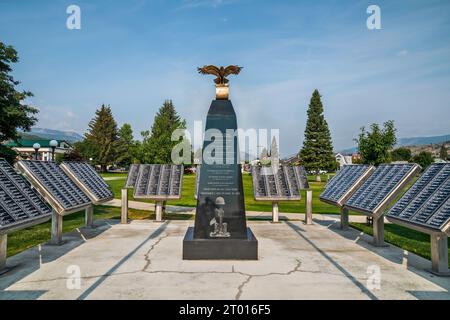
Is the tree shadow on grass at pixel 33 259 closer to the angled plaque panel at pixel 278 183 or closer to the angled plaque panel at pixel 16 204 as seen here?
Answer: the angled plaque panel at pixel 16 204

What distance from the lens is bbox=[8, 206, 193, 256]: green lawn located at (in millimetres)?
8573

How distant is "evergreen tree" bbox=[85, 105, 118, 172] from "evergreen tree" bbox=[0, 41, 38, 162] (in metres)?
54.8

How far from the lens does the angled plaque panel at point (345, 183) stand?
9.84m

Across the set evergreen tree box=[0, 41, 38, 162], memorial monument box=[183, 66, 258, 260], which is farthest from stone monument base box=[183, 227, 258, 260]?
evergreen tree box=[0, 41, 38, 162]

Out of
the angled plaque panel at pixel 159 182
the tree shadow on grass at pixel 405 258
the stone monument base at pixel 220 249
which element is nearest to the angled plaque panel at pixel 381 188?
the tree shadow on grass at pixel 405 258

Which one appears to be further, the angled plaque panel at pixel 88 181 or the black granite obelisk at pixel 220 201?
the angled plaque panel at pixel 88 181

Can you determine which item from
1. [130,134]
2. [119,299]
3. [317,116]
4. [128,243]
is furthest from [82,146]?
[119,299]

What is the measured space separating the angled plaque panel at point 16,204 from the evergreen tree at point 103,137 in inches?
2462

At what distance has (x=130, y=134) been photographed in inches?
3130

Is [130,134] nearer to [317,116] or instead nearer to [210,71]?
[317,116]

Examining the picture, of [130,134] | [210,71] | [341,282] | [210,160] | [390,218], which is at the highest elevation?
[130,134]

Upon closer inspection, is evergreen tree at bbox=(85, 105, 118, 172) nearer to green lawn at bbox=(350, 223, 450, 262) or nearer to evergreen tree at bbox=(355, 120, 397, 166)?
evergreen tree at bbox=(355, 120, 397, 166)

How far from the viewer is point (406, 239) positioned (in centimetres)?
→ 981
